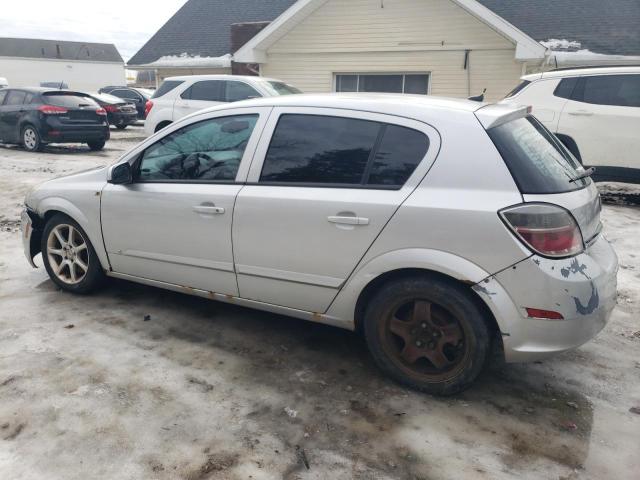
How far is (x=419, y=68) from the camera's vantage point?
42.3 feet

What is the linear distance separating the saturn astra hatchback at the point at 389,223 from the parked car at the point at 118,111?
1535 cm

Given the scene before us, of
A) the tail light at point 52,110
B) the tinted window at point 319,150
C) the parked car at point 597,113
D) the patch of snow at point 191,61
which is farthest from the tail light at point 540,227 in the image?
the patch of snow at point 191,61

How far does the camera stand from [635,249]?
5.66 m

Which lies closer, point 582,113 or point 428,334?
point 428,334

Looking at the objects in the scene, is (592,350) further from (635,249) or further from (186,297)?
(186,297)

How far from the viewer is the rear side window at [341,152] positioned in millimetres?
2873

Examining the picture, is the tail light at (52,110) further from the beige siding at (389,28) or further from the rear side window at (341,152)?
the rear side window at (341,152)

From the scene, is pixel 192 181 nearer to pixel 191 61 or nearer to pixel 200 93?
pixel 200 93

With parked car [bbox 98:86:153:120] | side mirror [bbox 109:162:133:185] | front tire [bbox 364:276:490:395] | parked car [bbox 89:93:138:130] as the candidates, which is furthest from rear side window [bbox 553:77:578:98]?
parked car [bbox 98:86:153:120]

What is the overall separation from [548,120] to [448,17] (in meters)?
5.75

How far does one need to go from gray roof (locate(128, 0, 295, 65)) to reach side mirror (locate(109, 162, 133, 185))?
13.6 m

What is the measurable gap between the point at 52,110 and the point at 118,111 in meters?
5.64

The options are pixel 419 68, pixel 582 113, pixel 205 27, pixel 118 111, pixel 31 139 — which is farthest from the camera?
pixel 205 27

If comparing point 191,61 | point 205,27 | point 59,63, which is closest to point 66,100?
point 191,61
